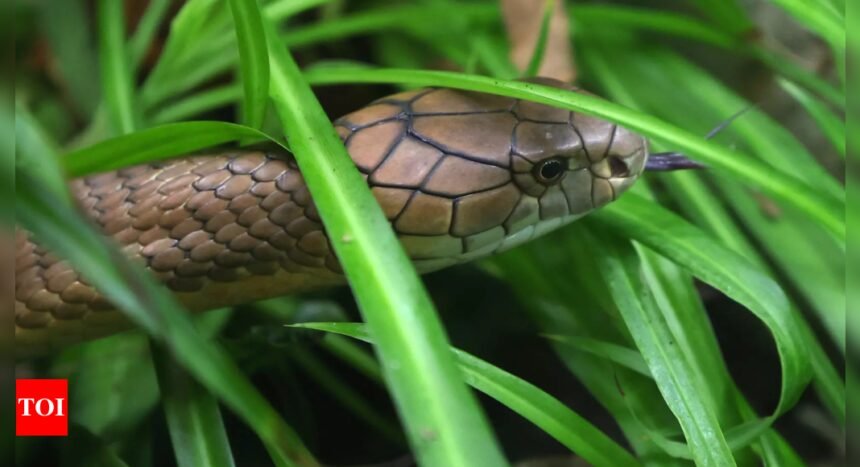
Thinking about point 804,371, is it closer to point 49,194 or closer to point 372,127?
point 372,127

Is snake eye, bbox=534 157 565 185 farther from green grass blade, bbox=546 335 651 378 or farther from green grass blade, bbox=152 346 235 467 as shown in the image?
green grass blade, bbox=152 346 235 467

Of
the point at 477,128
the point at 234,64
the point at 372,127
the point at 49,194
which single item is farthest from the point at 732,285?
the point at 234,64

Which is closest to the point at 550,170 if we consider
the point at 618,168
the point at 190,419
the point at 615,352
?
the point at 618,168

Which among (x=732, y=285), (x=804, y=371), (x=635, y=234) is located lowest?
(x=804, y=371)

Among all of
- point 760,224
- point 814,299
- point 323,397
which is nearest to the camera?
point 814,299

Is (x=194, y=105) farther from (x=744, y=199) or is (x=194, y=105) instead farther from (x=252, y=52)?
(x=744, y=199)

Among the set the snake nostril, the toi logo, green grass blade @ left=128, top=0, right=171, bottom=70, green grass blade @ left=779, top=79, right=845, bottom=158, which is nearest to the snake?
the snake nostril
